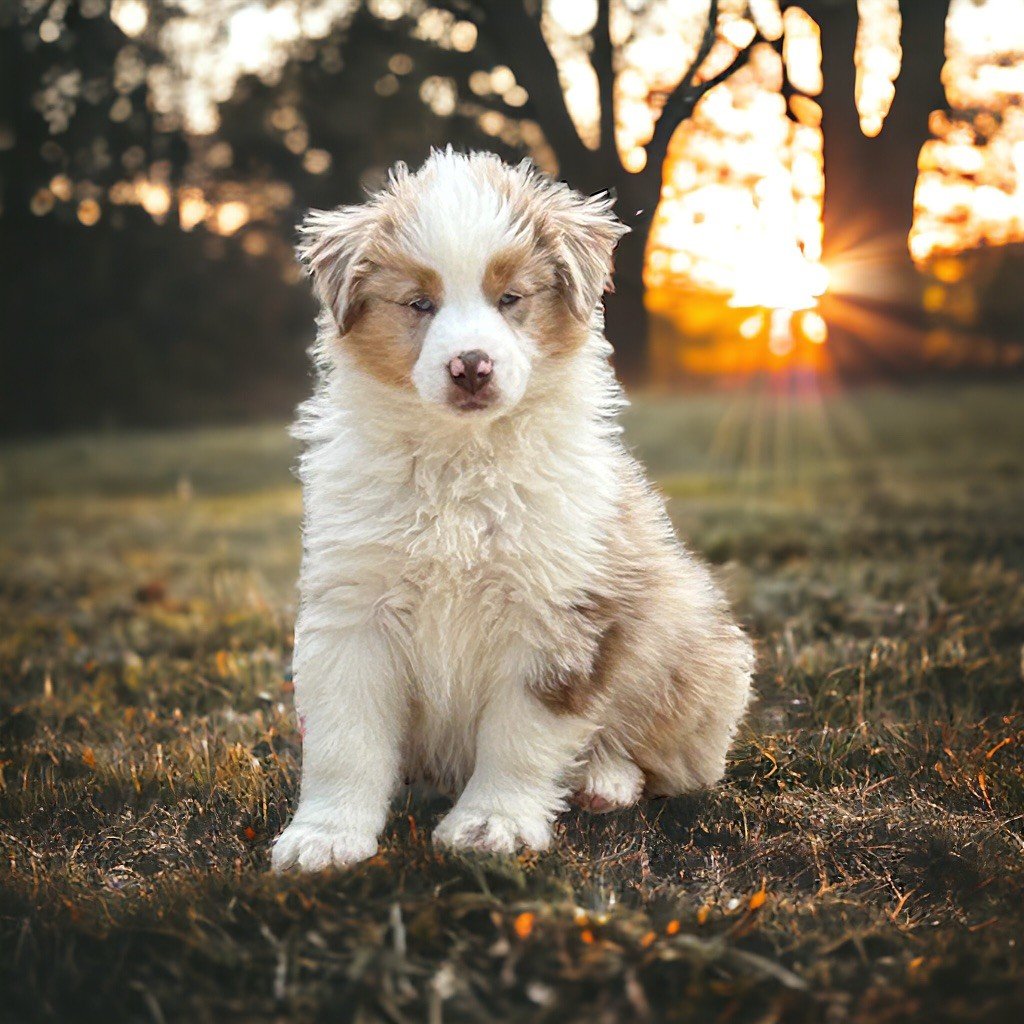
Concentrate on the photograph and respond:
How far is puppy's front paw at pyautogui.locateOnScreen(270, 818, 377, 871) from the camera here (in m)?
2.94

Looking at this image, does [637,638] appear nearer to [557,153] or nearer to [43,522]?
[557,153]

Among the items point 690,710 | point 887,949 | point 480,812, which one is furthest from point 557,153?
point 887,949

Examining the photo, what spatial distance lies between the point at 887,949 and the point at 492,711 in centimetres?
113

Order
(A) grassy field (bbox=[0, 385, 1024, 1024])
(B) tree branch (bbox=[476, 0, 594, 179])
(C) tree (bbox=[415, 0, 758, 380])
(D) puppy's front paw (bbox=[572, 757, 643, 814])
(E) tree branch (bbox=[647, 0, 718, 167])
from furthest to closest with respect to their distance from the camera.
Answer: (B) tree branch (bbox=[476, 0, 594, 179]), (C) tree (bbox=[415, 0, 758, 380]), (E) tree branch (bbox=[647, 0, 718, 167]), (D) puppy's front paw (bbox=[572, 757, 643, 814]), (A) grassy field (bbox=[0, 385, 1024, 1024])

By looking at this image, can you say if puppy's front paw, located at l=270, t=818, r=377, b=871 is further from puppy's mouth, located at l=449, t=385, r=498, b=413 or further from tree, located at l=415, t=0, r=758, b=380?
tree, located at l=415, t=0, r=758, b=380

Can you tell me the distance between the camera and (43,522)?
32.7 ft

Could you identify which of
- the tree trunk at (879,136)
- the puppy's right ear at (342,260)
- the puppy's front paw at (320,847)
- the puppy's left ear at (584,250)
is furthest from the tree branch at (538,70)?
the puppy's front paw at (320,847)

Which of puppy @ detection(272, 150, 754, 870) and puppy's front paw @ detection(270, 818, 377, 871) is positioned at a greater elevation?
puppy @ detection(272, 150, 754, 870)

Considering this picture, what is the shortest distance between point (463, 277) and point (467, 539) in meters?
0.69

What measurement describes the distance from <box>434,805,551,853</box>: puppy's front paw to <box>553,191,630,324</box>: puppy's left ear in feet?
4.49

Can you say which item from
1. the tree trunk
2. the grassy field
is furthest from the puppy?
the tree trunk

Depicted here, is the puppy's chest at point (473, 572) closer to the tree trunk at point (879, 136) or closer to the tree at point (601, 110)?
the tree at point (601, 110)

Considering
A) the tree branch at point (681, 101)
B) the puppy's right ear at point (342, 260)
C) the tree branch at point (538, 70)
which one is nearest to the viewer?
the puppy's right ear at point (342, 260)

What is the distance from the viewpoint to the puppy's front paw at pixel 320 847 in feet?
9.64
